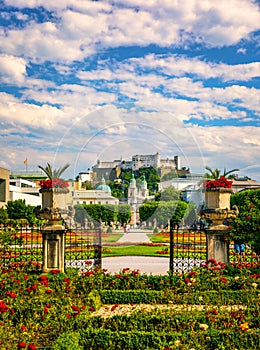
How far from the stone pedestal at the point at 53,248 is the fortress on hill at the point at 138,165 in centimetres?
310

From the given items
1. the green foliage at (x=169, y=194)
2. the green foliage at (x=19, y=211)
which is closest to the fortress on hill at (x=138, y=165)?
the green foliage at (x=169, y=194)

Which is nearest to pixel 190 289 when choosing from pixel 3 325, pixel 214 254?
pixel 214 254

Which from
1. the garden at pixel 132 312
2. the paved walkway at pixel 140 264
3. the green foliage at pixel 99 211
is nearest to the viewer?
the garden at pixel 132 312

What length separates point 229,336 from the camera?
17.0ft

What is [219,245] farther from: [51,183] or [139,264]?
[139,264]

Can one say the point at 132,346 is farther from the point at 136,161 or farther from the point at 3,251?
the point at 136,161

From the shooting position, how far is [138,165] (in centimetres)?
1431

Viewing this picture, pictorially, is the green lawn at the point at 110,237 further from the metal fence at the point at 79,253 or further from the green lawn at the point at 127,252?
the metal fence at the point at 79,253

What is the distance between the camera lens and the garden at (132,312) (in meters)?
5.12

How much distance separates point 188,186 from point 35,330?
7290mm

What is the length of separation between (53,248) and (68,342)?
216 inches

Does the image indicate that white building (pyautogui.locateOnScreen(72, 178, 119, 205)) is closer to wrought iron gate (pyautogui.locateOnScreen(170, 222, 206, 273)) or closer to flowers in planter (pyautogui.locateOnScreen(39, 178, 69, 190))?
flowers in planter (pyautogui.locateOnScreen(39, 178, 69, 190))

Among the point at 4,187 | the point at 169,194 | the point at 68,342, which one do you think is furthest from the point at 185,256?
the point at 4,187

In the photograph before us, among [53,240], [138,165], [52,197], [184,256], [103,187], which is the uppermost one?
[138,165]
